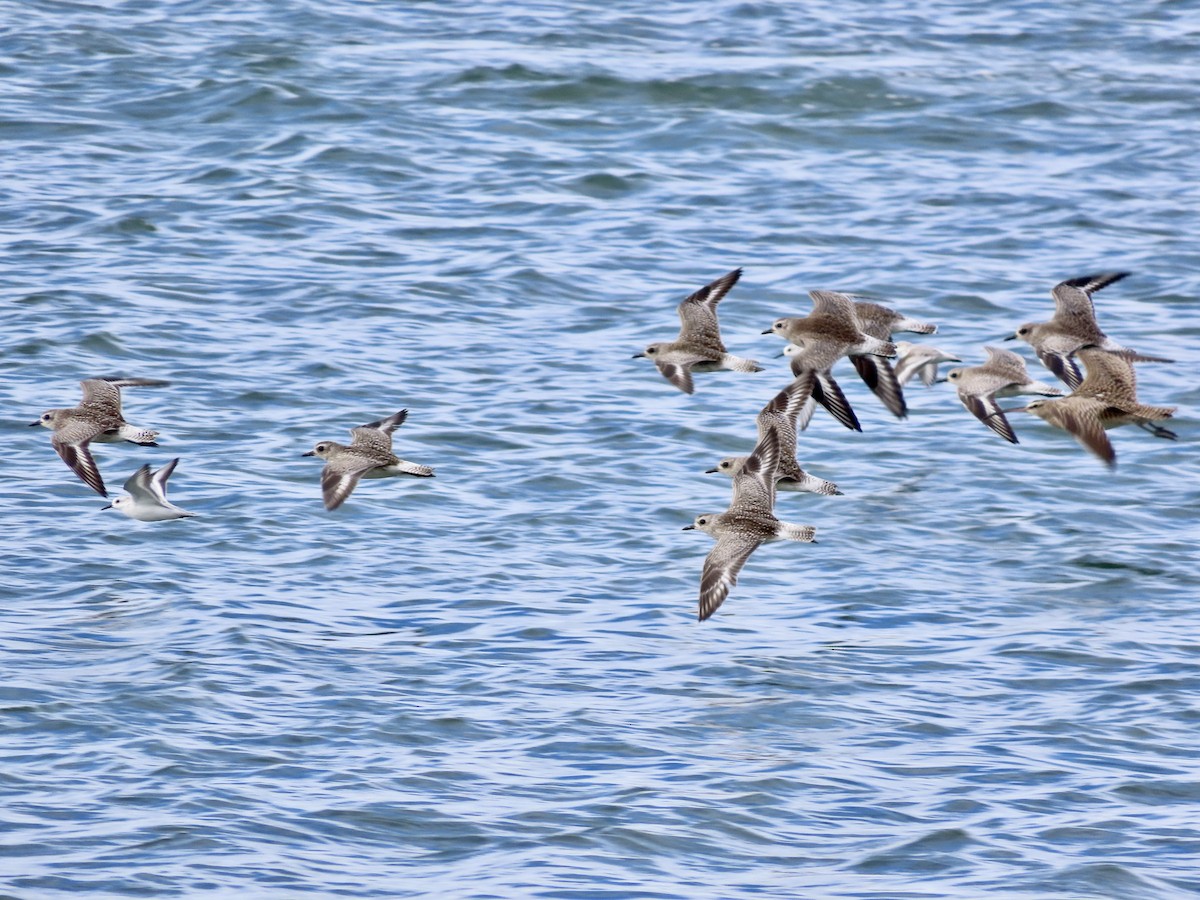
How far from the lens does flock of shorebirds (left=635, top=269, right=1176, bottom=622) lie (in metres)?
11.1

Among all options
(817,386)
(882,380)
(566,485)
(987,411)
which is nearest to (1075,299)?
(987,411)

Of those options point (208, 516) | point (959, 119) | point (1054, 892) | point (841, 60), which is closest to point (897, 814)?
point (1054, 892)

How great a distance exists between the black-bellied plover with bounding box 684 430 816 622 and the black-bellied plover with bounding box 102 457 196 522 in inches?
131

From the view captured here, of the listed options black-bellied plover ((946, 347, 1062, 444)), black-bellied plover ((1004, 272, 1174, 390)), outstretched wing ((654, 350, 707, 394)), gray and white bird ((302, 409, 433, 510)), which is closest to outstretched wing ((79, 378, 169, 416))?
gray and white bird ((302, 409, 433, 510))

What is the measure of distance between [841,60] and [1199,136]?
15.1 ft

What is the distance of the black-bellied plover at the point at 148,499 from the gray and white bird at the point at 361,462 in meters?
0.97

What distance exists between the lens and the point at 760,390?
15336mm

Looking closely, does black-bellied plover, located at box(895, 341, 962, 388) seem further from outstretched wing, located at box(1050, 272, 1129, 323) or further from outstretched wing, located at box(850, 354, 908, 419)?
outstretched wing, located at box(1050, 272, 1129, 323)

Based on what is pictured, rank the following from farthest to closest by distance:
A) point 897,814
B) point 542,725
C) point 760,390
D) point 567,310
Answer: point 567,310 → point 760,390 → point 542,725 → point 897,814

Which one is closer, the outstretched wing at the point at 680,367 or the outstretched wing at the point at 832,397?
the outstretched wing at the point at 680,367

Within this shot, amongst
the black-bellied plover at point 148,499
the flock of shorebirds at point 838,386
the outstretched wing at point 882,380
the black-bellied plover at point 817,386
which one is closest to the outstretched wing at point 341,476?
the black-bellied plover at point 148,499

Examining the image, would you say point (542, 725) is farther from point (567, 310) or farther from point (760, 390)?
point (567, 310)

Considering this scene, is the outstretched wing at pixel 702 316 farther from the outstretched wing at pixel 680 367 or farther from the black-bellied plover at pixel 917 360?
the black-bellied plover at pixel 917 360

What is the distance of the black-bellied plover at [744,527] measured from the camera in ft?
33.9
